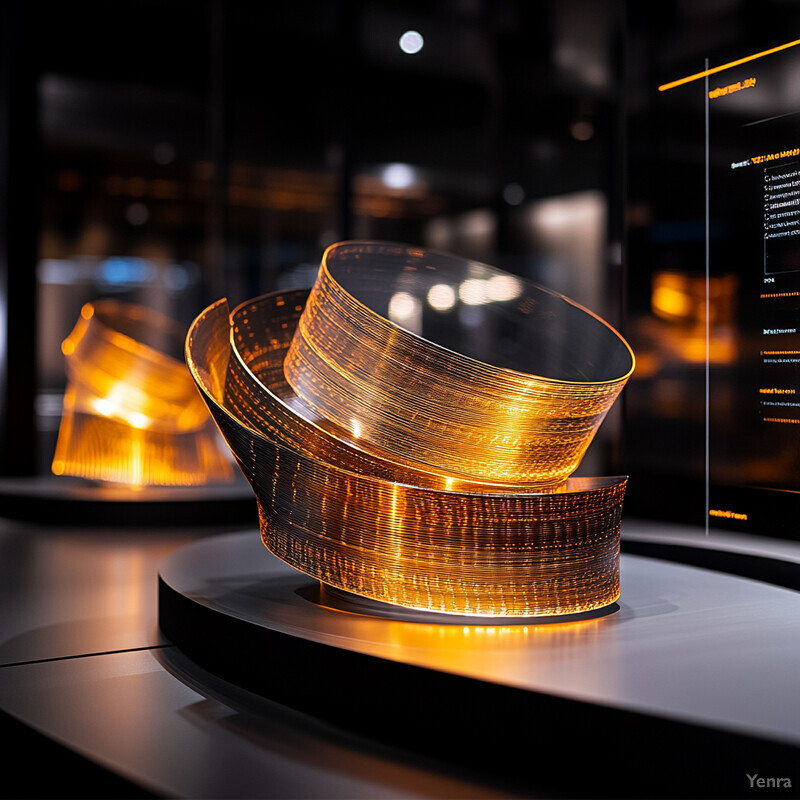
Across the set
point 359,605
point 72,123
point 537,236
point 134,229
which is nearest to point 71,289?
point 134,229

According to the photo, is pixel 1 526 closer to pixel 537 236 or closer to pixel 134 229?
pixel 134 229

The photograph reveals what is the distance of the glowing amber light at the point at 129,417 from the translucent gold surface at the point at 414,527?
8.28 feet

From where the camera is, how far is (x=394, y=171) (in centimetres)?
594

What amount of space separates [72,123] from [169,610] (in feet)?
14.7

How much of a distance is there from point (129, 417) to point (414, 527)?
298cm

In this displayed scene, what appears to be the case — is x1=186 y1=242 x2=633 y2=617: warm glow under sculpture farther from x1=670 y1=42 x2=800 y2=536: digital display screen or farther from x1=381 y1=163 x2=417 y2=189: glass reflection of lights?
x1=381 y1=163 x2=417 y2=189: glass reflection of lights

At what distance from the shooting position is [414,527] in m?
1.95

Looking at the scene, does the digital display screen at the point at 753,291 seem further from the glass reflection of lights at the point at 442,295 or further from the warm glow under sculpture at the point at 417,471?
the warm glow under sculpture at the point at 417,471

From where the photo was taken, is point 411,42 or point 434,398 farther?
point 411,42

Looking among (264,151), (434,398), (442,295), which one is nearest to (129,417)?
(442,295)

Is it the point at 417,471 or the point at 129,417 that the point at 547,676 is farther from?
the point at 129,417

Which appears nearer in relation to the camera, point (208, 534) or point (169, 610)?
point (169, 610)

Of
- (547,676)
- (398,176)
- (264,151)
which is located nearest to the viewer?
(547,676)

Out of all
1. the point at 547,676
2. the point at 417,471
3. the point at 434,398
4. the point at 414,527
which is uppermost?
the point at 434,398
